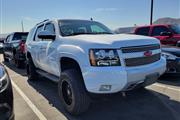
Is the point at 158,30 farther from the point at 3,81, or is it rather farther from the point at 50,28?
the point at 3,81

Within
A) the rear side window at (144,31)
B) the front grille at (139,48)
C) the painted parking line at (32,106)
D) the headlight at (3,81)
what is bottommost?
the painted parking line at (32,106)

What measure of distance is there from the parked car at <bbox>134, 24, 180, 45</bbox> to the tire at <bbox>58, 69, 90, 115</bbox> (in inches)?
257

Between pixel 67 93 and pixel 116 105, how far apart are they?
1072mm

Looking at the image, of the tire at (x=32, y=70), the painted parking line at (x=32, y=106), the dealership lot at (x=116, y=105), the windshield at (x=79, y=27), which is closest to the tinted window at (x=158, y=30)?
the dealership lot at (x=116, y=105)

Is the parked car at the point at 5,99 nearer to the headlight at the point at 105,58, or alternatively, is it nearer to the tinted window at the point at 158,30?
the headlight at the point at 105,58

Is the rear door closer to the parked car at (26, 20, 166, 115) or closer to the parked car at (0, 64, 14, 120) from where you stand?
the parked car at (26, 20, 166, 115)

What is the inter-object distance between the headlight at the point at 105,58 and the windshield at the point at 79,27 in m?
1.45

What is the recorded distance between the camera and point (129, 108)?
4.66 m

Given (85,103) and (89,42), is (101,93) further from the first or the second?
(89,42)

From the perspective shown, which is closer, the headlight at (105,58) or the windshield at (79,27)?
the headlight at (105,58)

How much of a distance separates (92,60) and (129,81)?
0.69 meters

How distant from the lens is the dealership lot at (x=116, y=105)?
4281mm

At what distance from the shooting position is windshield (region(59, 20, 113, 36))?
5141mm

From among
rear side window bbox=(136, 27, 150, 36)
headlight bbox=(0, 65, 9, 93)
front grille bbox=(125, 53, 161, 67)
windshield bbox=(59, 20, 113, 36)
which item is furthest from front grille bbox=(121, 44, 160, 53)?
rear side window bbox=(136, 27, 150, 36)
